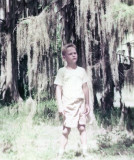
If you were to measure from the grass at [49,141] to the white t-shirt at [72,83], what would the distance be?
29 centimetres

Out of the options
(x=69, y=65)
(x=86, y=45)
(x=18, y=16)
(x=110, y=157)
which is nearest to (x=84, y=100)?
(x=69, y=65)

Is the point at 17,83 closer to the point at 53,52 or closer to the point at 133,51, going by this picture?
the point at 53,52

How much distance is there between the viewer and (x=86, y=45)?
10.3ft

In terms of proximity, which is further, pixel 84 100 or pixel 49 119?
pixel 49 119

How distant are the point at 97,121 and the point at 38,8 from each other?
5.40 ft

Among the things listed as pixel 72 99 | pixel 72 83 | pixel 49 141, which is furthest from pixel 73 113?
pixel 49 141

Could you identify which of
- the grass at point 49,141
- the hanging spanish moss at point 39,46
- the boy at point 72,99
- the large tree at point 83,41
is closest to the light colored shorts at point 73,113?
the boy at point 72,99

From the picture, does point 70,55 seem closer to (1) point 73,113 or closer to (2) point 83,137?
(1) point 73,113

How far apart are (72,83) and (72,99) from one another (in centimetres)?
11

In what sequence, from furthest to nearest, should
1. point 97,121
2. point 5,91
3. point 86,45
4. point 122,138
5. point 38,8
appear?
point 5,91
point 38,8
point 86,45
point 97,121
point 122,138

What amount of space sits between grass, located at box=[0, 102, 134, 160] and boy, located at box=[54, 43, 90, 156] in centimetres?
10

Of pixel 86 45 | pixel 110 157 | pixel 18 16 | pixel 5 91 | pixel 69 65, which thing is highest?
pixel 18 16

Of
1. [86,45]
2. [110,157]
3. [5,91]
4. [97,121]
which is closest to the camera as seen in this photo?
[110,157]

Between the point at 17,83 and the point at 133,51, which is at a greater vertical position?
the point at 133,51
